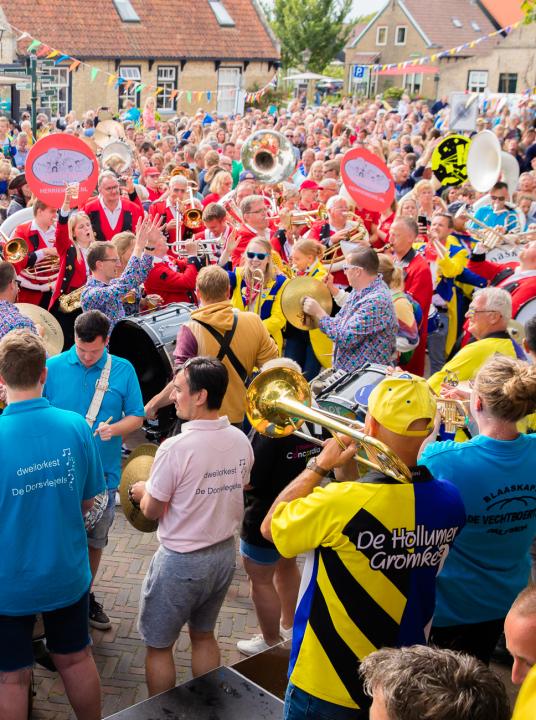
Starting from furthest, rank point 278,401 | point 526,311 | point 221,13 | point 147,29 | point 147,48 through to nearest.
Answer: point 221,13
point 147,29
point 147,48
point 526,311
point 278,401

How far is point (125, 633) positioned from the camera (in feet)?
15.3

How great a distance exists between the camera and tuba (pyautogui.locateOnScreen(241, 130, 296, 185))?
10375 millimetres

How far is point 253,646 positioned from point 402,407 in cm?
215

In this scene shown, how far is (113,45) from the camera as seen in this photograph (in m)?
35.6

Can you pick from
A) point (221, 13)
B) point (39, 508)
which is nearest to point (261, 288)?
point (39, 508)

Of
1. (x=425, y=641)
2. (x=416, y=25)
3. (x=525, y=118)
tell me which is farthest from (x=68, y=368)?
(x=416, y=25)

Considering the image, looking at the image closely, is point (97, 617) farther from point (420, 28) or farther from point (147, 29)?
point (420, 28)

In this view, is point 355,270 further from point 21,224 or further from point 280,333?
point 21,224

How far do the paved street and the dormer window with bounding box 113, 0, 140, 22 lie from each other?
1352 inches

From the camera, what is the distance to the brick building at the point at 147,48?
1318 inches

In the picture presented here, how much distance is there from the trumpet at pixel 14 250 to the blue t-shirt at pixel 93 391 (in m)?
2.68

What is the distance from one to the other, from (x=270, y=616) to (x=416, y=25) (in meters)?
64.9

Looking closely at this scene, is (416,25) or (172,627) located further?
(416,25)

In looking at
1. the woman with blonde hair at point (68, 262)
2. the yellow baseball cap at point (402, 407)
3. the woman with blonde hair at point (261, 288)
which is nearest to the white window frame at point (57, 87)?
the woman with blonde hair at point (68, 262)
